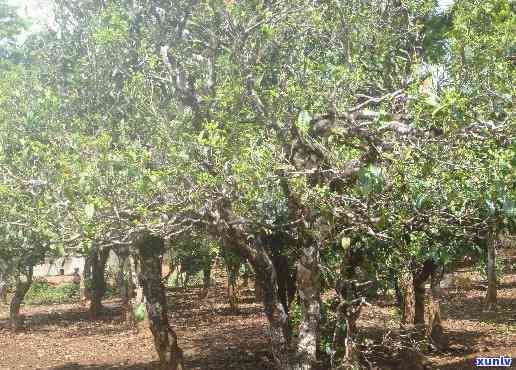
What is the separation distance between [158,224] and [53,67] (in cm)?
541

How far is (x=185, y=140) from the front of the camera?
9.12m

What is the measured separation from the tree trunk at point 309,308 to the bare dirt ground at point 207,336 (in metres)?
2.36

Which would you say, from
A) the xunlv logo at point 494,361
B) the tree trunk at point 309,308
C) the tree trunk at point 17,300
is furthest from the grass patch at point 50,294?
the tree trunk at point 309,308

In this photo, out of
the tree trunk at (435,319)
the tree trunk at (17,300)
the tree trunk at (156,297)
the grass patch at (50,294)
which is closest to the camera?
the tree trunk at (156,297)

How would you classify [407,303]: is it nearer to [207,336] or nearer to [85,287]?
[207,336]

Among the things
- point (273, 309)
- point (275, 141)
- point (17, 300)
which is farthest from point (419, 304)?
point (17, 300)

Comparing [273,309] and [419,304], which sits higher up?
[273,309]

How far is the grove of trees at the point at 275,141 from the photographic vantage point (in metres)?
8.10

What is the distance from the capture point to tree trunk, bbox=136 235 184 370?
12812 millimetres

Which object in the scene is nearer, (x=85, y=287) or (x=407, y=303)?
(x=407, y=303)

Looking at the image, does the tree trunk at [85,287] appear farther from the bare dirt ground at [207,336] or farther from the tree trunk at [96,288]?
the tree trunk at [96,288]

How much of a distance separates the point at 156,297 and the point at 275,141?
5413 millimetres

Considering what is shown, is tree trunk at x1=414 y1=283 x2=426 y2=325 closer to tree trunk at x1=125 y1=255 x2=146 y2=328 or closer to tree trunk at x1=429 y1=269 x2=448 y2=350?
tree trunk at x1=429 y1=269 x2=448 y2=350

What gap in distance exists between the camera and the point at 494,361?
47.9 ft
